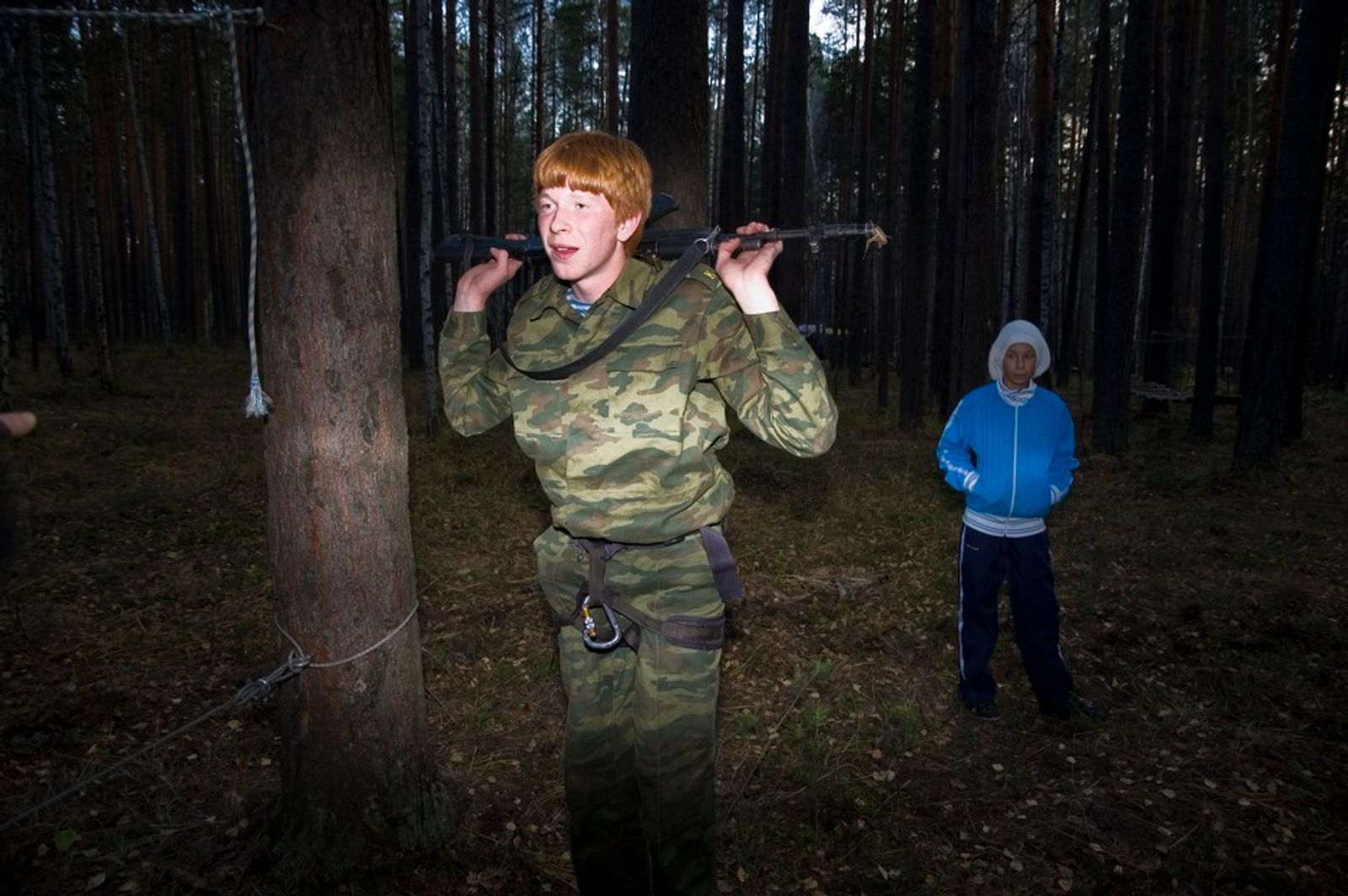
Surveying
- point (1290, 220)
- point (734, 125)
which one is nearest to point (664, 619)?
point (1290, 220)

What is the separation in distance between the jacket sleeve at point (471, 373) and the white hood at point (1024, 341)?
2.75 meters

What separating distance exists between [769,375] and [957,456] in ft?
7.99

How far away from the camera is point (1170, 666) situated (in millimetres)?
5043

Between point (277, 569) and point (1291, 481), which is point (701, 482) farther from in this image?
point (1291, 481)

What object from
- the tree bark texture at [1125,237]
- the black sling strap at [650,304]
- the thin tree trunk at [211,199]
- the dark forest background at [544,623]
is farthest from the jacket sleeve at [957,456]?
the thin tree trunk at [211,199]

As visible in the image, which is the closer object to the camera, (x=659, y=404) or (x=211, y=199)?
(x=659, y=404)

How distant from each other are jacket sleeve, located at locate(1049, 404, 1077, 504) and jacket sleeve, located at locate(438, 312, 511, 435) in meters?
2.99

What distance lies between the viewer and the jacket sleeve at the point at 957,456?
4.20 meters

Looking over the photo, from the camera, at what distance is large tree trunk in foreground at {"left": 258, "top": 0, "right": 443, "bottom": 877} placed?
8.57 feet

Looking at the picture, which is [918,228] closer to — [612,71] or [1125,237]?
[1125,237]

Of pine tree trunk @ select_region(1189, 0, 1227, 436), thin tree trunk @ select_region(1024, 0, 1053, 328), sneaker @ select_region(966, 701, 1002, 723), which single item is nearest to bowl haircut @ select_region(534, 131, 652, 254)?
sneaker @ select_region(966, 701, 1002, 723)

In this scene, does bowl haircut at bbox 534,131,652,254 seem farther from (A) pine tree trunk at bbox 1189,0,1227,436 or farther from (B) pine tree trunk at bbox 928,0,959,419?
(A) pine tree trunk at bbox 1189,0,1227,436

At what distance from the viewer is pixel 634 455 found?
235 cm

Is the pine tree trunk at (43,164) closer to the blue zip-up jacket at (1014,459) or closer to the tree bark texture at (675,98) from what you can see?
the tree bark texture at (675,98)
